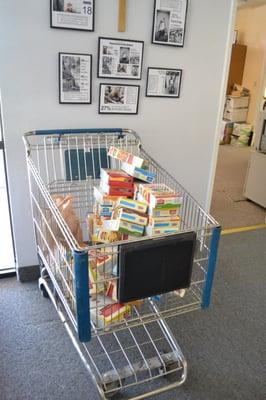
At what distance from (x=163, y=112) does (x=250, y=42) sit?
5919 mm

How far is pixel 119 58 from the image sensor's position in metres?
2.08

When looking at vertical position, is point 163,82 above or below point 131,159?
above

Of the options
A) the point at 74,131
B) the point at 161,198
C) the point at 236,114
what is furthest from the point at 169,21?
the point at 236,114

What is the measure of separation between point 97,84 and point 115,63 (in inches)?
6.4

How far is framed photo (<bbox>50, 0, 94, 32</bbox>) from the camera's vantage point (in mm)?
1872

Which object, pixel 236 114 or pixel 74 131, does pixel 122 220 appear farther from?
pixel 236 114

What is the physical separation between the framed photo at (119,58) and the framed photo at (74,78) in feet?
0.28

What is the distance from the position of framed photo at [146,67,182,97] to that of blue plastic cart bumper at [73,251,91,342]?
1.41 meters

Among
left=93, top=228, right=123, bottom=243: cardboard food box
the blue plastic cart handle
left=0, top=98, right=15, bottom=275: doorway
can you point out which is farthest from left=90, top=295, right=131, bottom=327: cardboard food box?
left=0, top=98, right=15, bottom=275: doorway

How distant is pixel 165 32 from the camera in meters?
2.12

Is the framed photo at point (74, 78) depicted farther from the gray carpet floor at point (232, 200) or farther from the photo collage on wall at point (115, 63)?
the gray carpet floor at point (232, 200)

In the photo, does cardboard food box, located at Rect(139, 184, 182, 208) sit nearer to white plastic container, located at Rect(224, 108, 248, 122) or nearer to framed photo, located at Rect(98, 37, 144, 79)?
framed photo, located at Rect(98, 37, 144, 79)

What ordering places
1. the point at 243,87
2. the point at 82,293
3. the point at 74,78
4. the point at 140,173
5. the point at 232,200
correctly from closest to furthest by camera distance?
the point at 82,293 → the point at 140,173 → the point at 74,78 → the point at 232,200 → the point at 243,87

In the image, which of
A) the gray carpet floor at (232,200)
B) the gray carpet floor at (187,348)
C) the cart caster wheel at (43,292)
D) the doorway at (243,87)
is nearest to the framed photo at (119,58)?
the cart caster wheel at (43,292)
